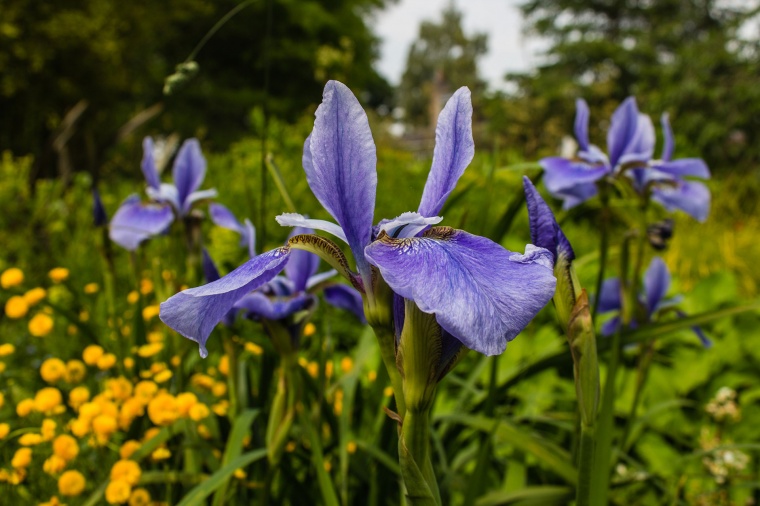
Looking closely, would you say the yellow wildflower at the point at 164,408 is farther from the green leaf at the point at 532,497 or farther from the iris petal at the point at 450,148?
the iris petal at the point at 450,148

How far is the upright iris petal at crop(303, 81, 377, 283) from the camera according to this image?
0.71 metres

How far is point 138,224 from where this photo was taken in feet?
5.85

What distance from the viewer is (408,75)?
5925cm

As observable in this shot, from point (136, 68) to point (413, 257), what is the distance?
18.1 m

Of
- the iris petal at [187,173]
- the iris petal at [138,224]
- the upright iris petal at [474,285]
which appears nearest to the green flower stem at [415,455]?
the upright iris petal at [474,285]

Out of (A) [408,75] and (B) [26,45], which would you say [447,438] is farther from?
(A) [408,75]

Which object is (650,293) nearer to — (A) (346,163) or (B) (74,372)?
(A) (346,163)

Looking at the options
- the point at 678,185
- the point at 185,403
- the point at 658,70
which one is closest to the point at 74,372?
the point at 185,403

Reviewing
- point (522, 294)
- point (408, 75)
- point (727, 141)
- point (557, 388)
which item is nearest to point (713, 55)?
point (727, 141)

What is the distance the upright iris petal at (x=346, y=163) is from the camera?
2.35ft

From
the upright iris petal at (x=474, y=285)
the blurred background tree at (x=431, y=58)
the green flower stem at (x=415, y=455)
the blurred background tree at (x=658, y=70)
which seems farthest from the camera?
the blurred background tree at (x=431, y=58)

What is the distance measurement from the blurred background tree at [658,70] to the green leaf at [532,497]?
4.45m

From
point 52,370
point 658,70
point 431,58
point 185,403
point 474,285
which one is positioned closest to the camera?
point 474,285

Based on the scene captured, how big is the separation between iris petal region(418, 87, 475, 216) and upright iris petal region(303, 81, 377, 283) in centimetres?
8
